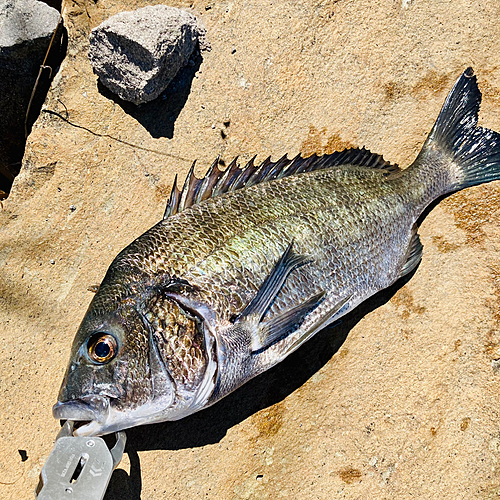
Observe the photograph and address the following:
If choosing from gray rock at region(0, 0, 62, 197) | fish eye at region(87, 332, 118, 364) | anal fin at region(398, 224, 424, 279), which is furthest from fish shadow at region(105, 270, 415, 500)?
gray rock at region(0, 0, 62, 197)

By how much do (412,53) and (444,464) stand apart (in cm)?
272

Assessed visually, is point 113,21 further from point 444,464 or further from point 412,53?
point 444,464

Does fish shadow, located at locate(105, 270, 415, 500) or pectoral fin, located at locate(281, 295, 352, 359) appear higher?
pectoral fin, located at locate(281, 295, 352, 359)

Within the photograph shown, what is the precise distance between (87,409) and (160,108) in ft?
6.92

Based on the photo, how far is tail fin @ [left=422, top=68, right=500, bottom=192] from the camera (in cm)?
317

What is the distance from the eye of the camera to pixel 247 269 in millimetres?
2508

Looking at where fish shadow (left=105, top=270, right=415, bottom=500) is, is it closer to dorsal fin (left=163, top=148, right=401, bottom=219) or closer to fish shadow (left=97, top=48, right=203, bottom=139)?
dorsal fin (left=163, top=148, right=401, bottom=219)

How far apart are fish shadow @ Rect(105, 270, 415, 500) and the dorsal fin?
891mm

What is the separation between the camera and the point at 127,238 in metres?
3.26

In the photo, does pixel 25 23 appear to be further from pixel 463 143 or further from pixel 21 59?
pixel 463 143

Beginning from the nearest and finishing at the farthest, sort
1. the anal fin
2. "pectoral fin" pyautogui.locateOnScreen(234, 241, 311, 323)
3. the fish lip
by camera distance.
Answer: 1. the fish lip
2. "pectoral fin" pyautogui.locateOnScreen(234, 241, 311, 323)
3. the anal fin

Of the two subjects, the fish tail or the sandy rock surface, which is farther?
the fish tail

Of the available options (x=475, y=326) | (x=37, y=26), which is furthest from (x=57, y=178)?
(x=475, y=326)

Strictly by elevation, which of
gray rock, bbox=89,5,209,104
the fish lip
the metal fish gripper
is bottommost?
the metal fish gripper
